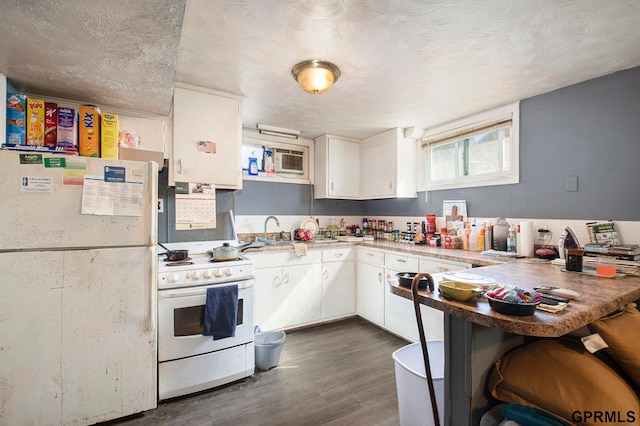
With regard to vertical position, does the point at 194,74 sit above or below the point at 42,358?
above

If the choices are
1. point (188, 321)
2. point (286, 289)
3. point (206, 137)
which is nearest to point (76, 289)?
point (188, 321)

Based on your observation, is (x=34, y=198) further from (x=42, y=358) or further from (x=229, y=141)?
(x=229, y=141)

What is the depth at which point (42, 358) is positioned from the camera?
153cm

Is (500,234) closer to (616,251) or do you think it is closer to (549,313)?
(616,251)

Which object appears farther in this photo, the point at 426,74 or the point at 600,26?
the point at 426,74

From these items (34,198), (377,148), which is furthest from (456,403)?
(377,148)

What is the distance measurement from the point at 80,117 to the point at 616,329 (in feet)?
9.66

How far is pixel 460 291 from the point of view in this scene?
39.6 inches

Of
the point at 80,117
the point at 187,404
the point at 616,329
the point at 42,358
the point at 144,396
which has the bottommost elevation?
the point at 187,404

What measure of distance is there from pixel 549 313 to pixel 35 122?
8.96ft

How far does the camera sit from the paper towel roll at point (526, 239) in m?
2.26

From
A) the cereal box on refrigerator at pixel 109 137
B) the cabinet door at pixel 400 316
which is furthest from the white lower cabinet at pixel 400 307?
the cereal box on refrigerator at pixel 109 137

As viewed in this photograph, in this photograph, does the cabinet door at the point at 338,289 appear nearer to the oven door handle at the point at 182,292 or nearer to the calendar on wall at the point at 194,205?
the calendar on wall at the point at 194,205

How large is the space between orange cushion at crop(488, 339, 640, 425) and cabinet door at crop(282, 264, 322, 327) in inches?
82.6
